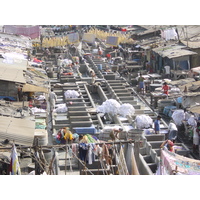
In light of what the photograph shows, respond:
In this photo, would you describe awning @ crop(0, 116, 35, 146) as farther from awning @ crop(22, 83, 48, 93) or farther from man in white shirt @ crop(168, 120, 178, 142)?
man in white shirt @ crop(168, 120, 178, 142)

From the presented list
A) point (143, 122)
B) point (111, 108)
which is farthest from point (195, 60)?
point (143, 122)

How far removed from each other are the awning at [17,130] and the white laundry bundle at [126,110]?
614 centimetres

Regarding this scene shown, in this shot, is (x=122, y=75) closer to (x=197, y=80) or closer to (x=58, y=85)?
(x=58, y=85)

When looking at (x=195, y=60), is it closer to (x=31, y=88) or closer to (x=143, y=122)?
(x=143, y=122)

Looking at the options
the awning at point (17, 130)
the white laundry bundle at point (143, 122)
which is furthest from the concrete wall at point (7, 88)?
the white laundry bundle at point (143, 122)

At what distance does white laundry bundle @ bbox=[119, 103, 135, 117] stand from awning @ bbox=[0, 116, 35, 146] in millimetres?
6140

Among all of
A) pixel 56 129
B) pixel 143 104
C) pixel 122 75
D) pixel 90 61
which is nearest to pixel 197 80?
pixel 143 104

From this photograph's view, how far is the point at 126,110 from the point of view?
67.7 feet

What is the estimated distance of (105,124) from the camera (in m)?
20.2

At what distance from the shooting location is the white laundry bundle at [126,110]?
2055 cm

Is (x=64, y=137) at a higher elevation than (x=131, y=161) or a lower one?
lower

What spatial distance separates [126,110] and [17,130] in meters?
7.49

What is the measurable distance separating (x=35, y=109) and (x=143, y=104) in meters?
6.11

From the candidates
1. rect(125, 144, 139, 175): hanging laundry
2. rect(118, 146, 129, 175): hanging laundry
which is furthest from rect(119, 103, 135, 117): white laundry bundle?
rect(118, 146, 129, 175): hanging laundry
